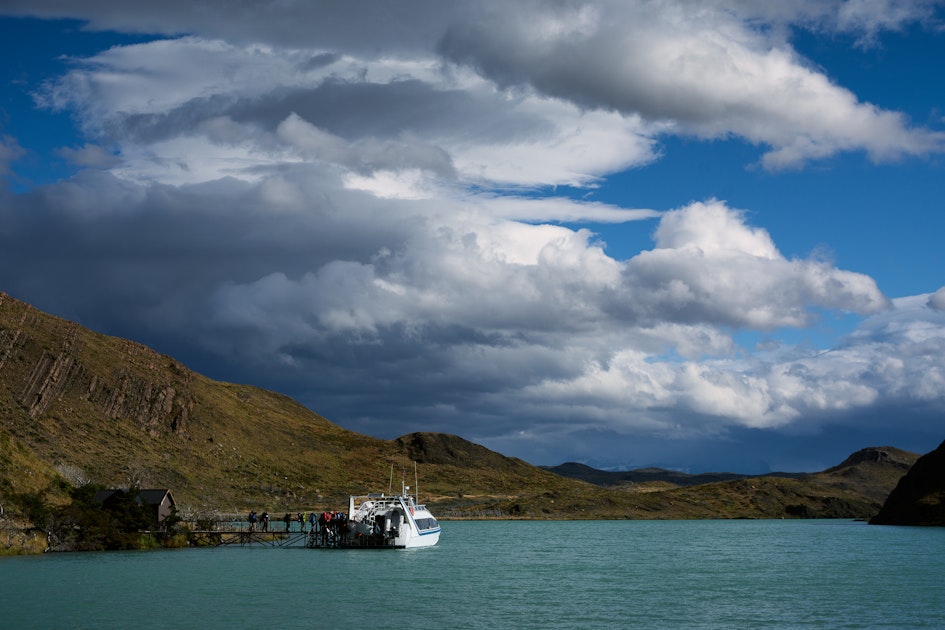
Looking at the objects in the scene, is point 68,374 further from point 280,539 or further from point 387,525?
point 387,525

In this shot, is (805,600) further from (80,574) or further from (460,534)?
(460,534)

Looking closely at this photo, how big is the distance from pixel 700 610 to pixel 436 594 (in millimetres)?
17260

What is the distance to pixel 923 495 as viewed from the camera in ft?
584

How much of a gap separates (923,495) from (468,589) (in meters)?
140

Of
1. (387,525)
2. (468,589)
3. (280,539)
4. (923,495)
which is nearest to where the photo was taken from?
(468,589)

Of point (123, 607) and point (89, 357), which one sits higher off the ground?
point (89, 357)

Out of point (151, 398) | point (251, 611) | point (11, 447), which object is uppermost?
point (151, 398)

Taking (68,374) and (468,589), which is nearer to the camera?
(468,589)

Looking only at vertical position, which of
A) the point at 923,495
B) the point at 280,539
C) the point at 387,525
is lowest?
the point at 280,539

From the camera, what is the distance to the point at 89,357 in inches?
7219

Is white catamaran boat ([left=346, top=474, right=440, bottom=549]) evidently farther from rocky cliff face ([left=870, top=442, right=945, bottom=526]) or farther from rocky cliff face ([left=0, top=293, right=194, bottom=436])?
rocky cliff face ([left=870, top=442, right=945, bottom=526])

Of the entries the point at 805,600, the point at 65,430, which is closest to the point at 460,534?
the point at 65,430

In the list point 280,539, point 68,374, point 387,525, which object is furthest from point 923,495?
point 68,374

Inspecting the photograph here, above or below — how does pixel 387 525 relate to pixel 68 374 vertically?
below
